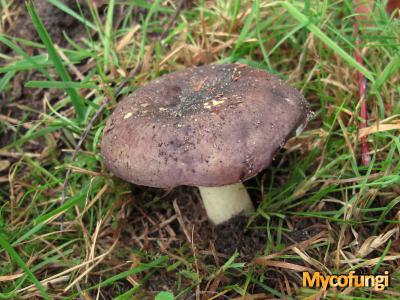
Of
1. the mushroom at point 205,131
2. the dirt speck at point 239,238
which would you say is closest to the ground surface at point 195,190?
the dirt speck at point 239,238

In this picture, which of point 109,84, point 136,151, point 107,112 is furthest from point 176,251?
point 109,84

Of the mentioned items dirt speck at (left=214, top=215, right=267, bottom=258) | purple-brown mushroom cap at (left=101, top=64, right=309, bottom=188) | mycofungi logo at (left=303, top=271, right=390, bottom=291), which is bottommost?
dirt speck at (left=214, top=215, right=267, bottom=258)

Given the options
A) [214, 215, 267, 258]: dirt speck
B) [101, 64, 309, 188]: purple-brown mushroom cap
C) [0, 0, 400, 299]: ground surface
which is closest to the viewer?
[101, 64, 309, 188]: purple-brown mushroom cap

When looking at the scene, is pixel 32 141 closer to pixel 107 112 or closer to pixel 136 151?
pixel 107 112

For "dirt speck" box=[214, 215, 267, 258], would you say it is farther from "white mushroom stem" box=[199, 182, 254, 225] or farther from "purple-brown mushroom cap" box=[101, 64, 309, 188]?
"purple-brown mushroom cap" box=[101, 64, 309, 188]

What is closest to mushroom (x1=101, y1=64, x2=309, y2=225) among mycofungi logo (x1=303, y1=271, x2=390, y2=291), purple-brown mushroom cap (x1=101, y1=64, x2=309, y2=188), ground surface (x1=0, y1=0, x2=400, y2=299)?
purple-brown mushroom cap (x1=101, y1=64, x2=309, y2=188)

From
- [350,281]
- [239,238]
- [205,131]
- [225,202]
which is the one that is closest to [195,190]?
[225,202]

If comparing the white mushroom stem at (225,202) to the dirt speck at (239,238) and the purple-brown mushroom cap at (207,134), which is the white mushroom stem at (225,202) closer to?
the dirt speck at (239,238)
